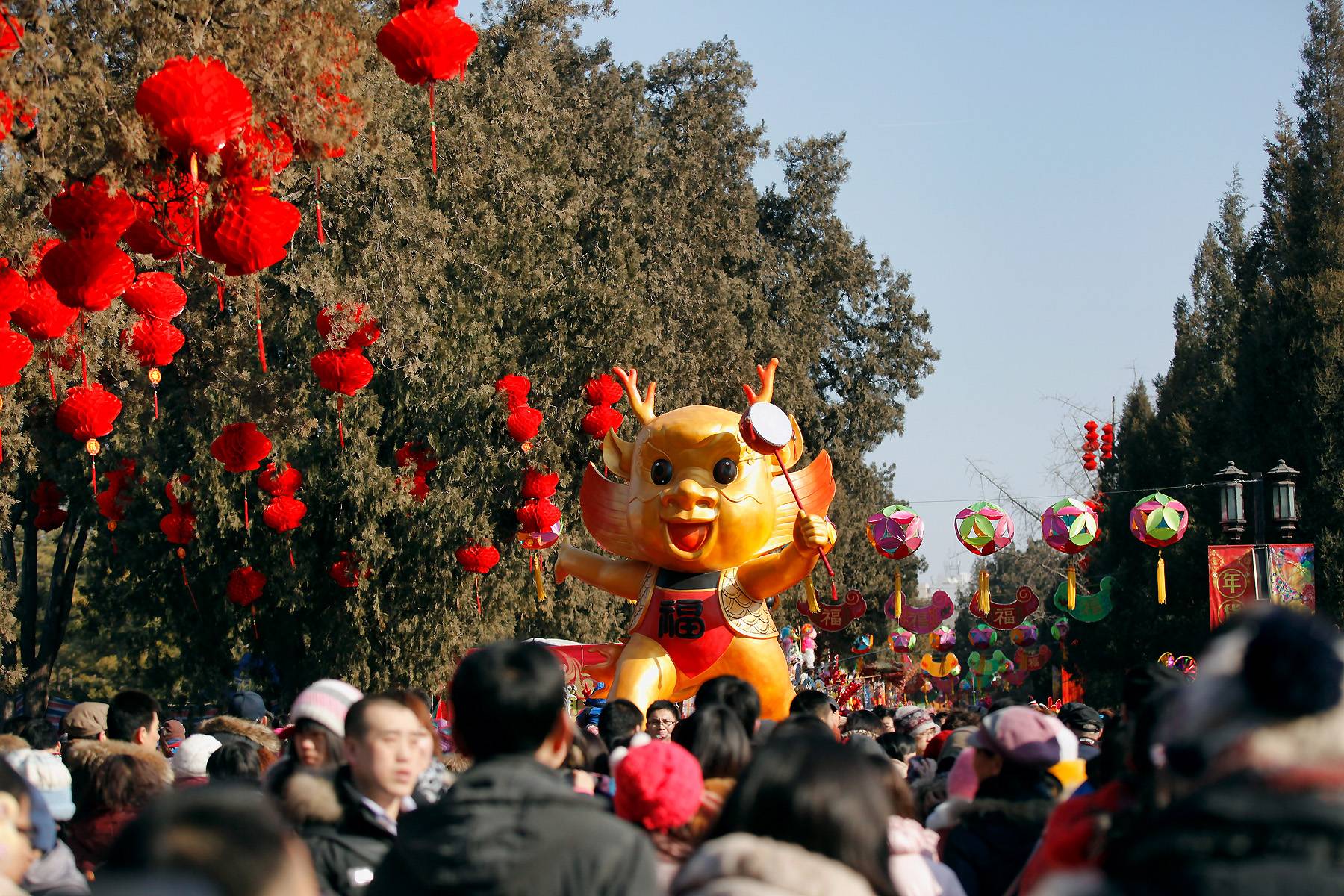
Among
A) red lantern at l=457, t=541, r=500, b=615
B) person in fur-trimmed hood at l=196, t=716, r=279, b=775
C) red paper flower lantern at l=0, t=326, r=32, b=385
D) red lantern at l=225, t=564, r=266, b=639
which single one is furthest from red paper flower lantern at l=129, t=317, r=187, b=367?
person in fur-trimmed hood at l=196, t=716, r=279, b=775

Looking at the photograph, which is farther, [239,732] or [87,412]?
[87,412]

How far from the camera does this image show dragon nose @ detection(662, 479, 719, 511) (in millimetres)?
13688

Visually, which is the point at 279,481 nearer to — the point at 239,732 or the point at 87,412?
the point at 87,412

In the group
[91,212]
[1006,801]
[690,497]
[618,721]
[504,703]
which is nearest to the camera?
[504,703]

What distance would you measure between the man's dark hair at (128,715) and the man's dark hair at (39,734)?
147cm

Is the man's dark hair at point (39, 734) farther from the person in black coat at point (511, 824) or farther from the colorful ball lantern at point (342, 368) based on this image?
the colorful ball lantern at point (342, 368)

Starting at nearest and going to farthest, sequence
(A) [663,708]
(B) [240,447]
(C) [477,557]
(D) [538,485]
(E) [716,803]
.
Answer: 1. (E) [716,803]
2. (A) [663,708]
3. (B) [240,447]
4. (D) [538,485]
5. (C) [477,557]

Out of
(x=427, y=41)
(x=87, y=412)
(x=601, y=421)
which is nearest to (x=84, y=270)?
(x=427, y=41)

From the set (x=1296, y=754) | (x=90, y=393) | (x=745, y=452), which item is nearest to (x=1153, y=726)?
(x=1296, y=754)

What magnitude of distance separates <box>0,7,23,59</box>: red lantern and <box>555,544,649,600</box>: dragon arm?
7.67 m

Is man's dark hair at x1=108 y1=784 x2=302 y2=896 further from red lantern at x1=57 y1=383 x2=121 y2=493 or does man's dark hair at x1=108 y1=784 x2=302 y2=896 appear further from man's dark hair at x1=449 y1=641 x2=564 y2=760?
red lantern at x1=57 y1=383 x2=121 y2=493

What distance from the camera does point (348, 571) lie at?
22688mm

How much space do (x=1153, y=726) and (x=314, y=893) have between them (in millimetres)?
2083

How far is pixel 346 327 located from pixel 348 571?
288 inches
